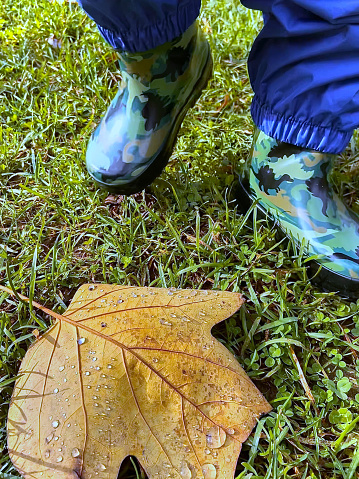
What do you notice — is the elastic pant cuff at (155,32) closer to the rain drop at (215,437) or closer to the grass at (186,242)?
the grass at (186,242)

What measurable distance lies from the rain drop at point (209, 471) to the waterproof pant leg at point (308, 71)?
665 mm

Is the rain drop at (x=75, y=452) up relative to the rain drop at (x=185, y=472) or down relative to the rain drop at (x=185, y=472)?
up

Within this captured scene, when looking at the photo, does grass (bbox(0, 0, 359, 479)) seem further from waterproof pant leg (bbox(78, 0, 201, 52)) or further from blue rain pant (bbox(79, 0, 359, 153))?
waterproof pant leg (bbox(78, 0, 201, 52))

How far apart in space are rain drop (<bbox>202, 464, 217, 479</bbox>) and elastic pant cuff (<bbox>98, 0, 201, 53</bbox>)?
0.80 m

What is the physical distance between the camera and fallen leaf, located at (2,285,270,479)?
29.4 inches

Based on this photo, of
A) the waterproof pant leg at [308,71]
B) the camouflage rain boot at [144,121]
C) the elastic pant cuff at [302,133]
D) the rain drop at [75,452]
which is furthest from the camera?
the camouflage rain boot at [144,121]

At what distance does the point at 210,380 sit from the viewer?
0.82m

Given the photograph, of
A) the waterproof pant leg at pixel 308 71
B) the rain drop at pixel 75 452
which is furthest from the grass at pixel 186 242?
the waterproof pant leg at pixel 308 71

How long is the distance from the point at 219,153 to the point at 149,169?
0.27 meters

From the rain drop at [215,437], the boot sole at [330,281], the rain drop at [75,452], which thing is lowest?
the boot sole at [330,281]

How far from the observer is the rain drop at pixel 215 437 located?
77cm

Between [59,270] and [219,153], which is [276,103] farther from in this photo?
[59,270]

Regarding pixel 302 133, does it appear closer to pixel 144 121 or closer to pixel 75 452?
pixel 144 121

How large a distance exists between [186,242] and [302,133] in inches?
14.6
